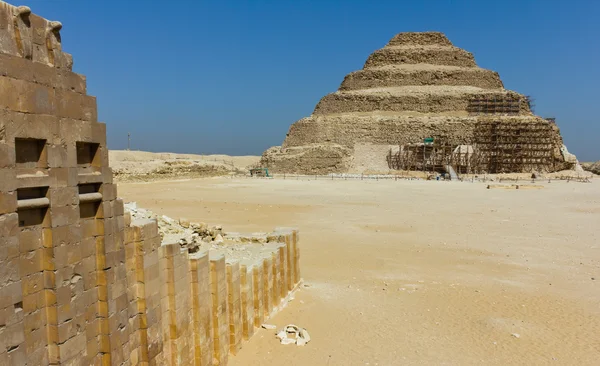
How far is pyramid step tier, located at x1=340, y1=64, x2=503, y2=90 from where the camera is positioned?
71188 millimetres

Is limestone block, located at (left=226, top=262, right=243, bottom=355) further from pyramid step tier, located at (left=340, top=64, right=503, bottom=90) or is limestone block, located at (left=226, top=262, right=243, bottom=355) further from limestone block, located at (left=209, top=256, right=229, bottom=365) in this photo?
pyramid step tier, located at (left=340, top=64, right=503, bottom=90)

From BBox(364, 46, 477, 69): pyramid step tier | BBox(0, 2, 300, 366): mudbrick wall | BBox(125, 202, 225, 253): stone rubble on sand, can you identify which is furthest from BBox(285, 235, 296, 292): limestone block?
BBox(364, 46, 477, 69): pyramid step tier

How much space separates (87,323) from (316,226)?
15656mm

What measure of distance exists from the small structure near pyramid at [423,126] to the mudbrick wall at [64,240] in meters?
51.7

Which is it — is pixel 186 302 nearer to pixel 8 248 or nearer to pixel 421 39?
pixel 8 248

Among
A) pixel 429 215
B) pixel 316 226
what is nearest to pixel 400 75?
pixel 429 215

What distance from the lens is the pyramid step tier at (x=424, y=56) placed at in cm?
7600

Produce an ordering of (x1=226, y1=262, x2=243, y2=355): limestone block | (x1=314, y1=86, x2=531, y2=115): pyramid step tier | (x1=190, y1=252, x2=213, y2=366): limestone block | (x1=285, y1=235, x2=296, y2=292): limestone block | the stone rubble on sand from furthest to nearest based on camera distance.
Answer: (x1=314, y1=86, x2=531, y2=115): pyramid step tier → (x1=285, y1=235, x2=296, y2=292): limestone block → the stone rubble on sand → (x1=226, y1=262, x2=243, y2=355): limestone block → (x1=190, y1=252, x2=213, y2=366): limestone block

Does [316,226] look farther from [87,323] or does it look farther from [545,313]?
[87,323]

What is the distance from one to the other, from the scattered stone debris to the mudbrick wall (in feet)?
8.55

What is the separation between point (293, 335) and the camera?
27.7 feet

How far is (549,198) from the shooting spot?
3164 centimetres

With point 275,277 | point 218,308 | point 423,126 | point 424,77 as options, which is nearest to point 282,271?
point 275,277

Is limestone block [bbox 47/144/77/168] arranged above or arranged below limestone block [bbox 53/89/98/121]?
below
